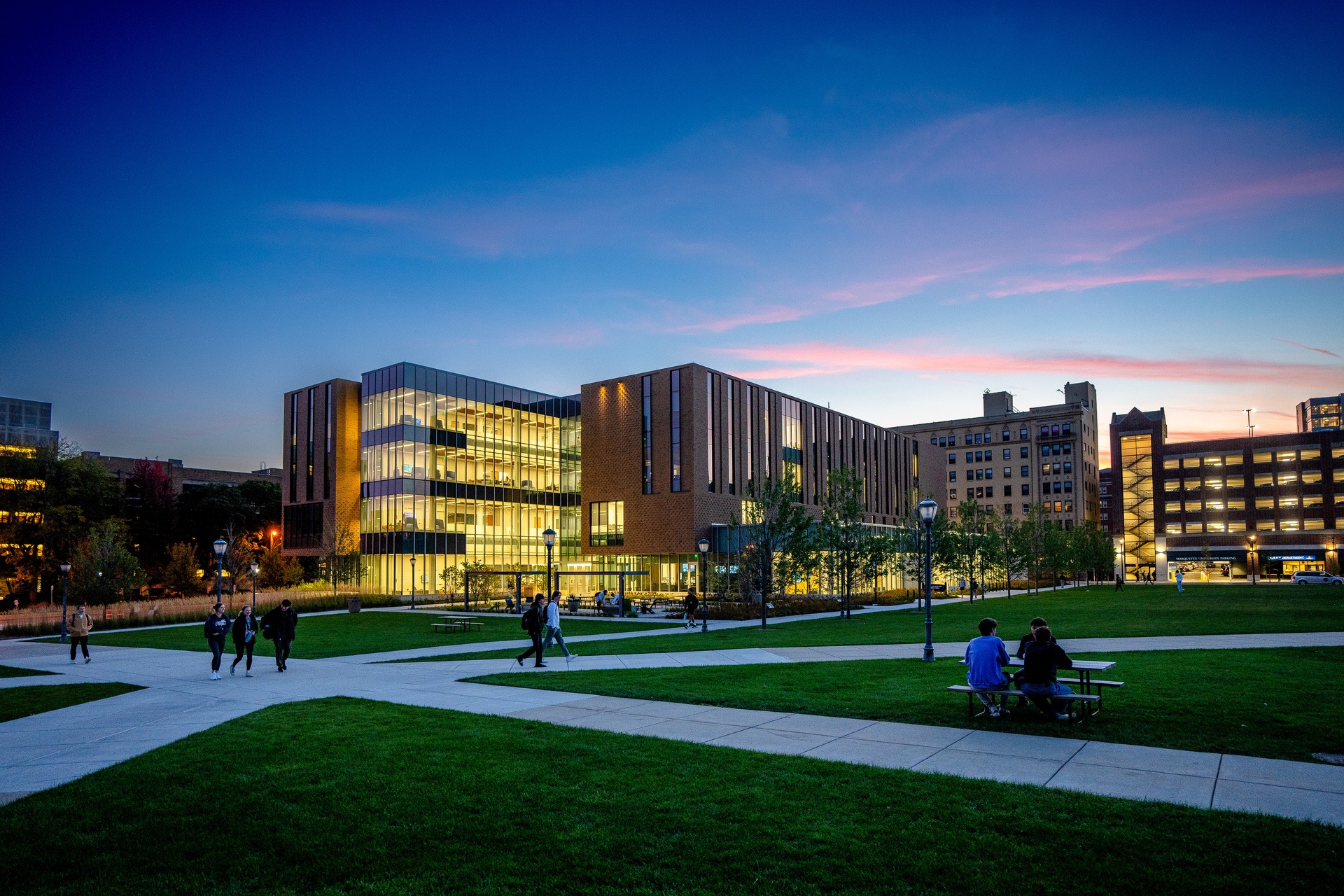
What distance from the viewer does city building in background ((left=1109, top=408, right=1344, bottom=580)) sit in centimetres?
11219

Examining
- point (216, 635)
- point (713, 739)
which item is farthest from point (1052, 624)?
point (216, 635)

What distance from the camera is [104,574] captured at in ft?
142

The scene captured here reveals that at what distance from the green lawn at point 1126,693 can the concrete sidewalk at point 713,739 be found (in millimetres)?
613

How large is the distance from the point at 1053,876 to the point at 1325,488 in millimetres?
137887

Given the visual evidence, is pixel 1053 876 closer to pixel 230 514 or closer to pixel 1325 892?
pixel 1325 892

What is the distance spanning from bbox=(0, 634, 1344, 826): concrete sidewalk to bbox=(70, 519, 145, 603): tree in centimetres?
2712

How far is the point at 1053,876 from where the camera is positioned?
6.21 metres

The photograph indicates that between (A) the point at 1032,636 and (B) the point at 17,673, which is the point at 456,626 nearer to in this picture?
(B) the point at 17,673

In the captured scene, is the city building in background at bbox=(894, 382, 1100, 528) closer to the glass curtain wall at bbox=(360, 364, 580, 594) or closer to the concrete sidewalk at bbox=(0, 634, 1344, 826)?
the glass curtain wall at bbox=(360, 364, 580, 594)

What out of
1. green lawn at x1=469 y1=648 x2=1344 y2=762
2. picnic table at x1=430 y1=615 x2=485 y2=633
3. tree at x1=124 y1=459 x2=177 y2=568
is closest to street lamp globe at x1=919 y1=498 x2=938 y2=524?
green lawn at x1=469 y1=648 x2=1344 y2=762

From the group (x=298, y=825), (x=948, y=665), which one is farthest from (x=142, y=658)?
(x=948, y=665)

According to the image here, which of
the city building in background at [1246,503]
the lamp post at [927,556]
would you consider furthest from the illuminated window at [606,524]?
the city building in background at [1246,503]

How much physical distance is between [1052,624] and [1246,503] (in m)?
109

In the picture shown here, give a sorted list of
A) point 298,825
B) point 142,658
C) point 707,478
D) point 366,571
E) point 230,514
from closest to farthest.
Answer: point 298,825 < point 142,658 < point 707,478 < point 366,571 < point 230,514
